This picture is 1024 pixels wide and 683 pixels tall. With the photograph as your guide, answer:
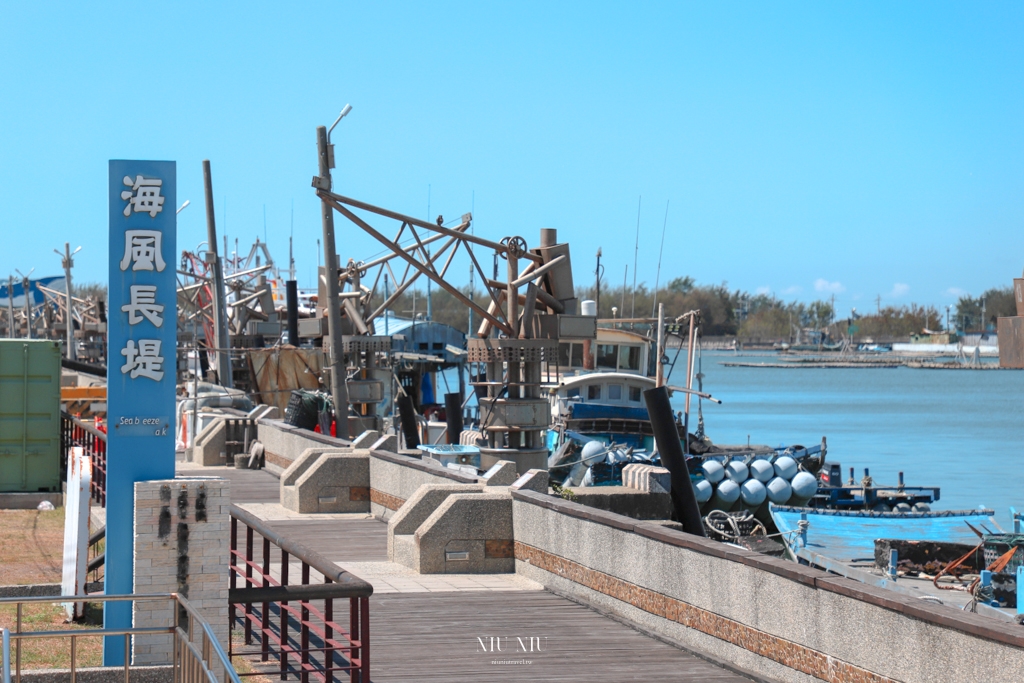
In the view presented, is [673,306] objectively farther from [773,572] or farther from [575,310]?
[773,572]

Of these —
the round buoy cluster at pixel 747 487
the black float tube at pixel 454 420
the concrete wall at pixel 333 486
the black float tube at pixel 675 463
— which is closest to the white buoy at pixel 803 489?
the round buoy cluster at pixel 747 487

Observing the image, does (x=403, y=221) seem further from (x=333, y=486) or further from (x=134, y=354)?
(x=134, y=354)

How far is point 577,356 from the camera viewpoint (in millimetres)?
46219

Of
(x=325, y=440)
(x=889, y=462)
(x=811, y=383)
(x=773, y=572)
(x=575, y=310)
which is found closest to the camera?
(x=773, y=572)

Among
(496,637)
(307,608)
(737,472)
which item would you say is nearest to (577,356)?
(737,472)

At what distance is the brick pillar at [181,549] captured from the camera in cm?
873

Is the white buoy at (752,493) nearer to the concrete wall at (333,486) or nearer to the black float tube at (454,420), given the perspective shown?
the black float tube at (454,420)

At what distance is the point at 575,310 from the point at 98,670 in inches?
528

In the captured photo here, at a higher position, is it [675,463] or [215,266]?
[215,266]

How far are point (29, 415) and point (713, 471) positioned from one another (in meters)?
20.3

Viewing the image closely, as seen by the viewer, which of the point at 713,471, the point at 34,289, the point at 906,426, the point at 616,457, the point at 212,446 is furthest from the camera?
the point at 34,289

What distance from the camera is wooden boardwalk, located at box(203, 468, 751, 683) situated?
1005 cm

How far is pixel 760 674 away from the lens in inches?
391

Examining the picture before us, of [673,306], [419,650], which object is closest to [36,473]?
[419,650]
